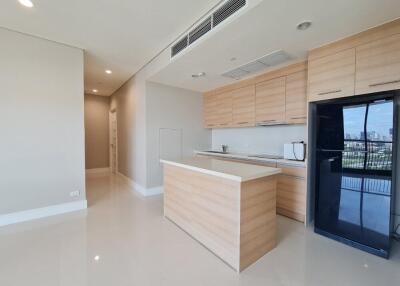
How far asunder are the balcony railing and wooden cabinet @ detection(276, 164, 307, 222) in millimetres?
592

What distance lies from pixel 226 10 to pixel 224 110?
2.55 metres

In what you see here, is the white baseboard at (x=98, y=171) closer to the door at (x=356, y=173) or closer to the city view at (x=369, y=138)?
the door at (x=356, y=173)

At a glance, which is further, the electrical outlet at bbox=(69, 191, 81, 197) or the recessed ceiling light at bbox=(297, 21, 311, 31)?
the electrical outlet at bbox=(69, 191, 81, 197)

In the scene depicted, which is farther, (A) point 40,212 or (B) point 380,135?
(A) point 40,212

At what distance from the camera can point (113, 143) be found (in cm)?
664

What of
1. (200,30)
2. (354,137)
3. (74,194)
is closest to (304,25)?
(200,30)

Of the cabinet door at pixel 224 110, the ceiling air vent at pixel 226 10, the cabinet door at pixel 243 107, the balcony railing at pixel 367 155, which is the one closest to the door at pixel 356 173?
the balcony railing at pixel 367 155

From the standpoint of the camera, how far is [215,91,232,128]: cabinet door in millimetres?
4322

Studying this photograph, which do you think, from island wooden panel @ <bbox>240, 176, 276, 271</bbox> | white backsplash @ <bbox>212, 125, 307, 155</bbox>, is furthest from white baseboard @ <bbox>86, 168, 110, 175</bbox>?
island wooden panel @ <bbox>240, 176, 276, 271</bbox>

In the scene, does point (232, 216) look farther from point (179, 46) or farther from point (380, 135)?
point (179, 46)

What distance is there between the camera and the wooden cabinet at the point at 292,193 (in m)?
2.79

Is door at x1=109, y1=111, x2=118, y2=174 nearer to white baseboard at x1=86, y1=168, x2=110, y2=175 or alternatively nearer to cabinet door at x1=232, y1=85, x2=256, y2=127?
white baseboard at x1=86, y1=168, x2=110, y2=175

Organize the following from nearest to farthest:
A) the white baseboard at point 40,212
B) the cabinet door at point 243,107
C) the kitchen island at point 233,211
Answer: the kitchen island at point 233,211
the white baseboard at point 40,212
the cabinet door at point 243,107

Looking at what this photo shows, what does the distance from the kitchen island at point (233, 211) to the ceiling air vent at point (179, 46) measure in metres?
1.73
